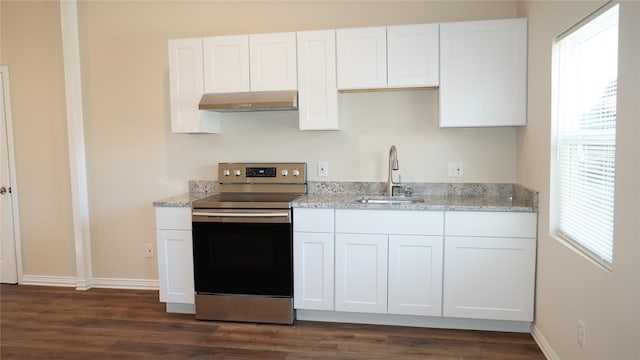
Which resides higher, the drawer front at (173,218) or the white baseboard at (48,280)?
the drawer front at (173,218)

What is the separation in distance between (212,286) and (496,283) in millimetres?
1910

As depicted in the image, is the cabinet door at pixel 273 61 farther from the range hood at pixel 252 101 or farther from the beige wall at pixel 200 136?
the beige wall at pixel 200 136

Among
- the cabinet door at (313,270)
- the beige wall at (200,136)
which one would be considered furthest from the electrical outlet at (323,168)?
the cabinet door at (313,270)

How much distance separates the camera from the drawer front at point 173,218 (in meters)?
3.33

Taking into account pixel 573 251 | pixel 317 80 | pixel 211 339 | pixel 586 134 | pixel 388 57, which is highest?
pixel 388 57

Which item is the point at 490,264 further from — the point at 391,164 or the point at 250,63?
the point at 250,63

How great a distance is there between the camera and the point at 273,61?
10.9 feet

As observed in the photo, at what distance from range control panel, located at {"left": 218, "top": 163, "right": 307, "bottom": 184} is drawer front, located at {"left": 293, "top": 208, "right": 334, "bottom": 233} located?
0.52m

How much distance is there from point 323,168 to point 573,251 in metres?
1.89

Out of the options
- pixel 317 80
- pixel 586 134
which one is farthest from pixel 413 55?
pixel 586 134

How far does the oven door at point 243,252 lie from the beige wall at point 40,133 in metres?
1.65

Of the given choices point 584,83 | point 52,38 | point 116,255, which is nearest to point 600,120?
point 584,83

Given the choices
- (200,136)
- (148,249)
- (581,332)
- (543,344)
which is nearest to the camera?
(581,332)

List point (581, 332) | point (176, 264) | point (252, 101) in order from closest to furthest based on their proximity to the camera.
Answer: point (581, 332) < point (252, 101) < point (176, 264)
